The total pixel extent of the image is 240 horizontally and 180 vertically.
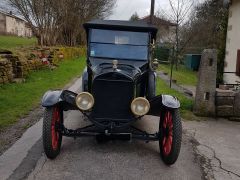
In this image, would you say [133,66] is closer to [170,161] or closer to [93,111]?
[93,111]

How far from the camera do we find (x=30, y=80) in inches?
553

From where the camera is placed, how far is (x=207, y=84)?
8.95 metres

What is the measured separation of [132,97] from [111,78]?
437 millimetres

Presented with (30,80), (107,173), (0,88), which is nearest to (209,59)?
(107,173)

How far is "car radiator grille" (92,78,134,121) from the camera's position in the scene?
5.75 m

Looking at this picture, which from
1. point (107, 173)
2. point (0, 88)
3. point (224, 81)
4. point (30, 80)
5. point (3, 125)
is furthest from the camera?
point (224, 81)

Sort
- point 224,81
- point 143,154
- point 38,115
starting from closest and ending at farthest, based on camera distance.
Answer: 1. point 143,154
2. point 38,115
3. point 224,81

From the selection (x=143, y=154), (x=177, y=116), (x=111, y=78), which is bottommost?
(x=143, y=154)

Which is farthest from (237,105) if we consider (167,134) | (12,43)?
(12,43)

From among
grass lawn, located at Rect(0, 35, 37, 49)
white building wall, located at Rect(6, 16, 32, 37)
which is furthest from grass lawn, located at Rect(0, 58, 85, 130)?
white building wall, located at Rect(6, 16, 32, 37)

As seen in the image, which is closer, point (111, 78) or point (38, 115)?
point (111, 78)

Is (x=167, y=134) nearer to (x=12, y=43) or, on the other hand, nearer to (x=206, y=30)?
(x=206, y=30)

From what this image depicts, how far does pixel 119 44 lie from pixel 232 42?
31.2 feet

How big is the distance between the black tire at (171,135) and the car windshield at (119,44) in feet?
5.05
